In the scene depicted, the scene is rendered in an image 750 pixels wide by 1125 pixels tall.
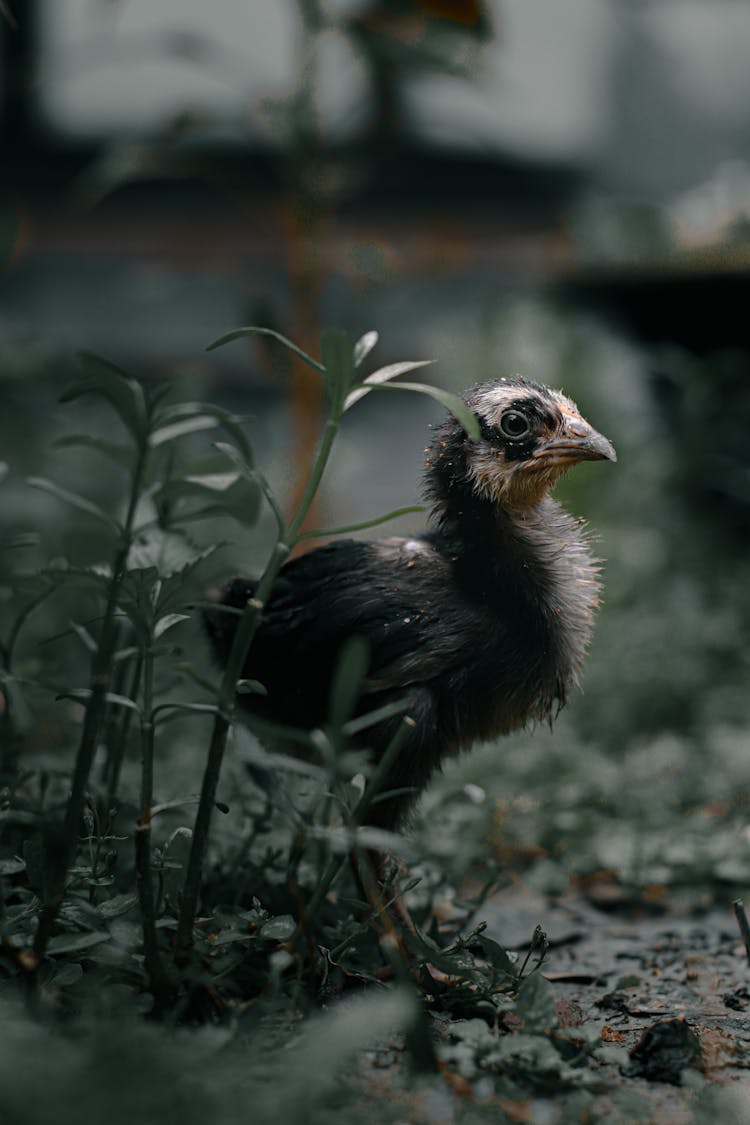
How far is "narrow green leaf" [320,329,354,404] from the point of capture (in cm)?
130

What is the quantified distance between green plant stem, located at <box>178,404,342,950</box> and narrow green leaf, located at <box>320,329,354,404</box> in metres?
0.02

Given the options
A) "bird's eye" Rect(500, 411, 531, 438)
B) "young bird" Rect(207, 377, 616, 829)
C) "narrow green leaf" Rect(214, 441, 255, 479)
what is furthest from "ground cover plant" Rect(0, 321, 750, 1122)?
"bird's eye" Rect(500, 411, 531, 438)

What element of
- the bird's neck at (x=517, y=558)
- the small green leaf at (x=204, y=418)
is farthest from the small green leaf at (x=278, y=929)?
the small green leaf at (x=204, y=418)

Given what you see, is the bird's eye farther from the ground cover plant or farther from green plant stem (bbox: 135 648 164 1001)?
green plant stem (bbox: 135 648 164 1001)

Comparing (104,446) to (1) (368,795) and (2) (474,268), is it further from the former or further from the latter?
(2) (474,268)

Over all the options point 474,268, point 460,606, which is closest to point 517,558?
point 460,606

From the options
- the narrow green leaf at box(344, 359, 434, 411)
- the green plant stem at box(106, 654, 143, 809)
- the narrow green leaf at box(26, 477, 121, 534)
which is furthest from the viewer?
the green plant stem at box(106, 654, 143, 809)

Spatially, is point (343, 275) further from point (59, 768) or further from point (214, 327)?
point (59, 768)

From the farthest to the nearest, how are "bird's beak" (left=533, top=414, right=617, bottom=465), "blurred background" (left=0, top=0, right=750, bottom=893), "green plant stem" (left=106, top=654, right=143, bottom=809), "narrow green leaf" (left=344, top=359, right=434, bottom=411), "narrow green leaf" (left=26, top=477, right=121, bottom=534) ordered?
"blurred background" (left=0, top=0, right=750, bottom=893) → "green plant stem" (left=106, top=654, right=143, bottom=809) → "bird's beak" (left=533, top=414, right=617, bottom=465) → "narrow green leaf" (left=344, top=359, right=434, bottom=411) → "narrow green leaf" (left=26, top=477, right=121, bottom=534)

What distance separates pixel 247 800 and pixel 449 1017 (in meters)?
0.56

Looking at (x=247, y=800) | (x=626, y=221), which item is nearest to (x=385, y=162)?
(x=626, y=221)

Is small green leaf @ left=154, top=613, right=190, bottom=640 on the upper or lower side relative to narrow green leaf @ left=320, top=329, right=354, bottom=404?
lower

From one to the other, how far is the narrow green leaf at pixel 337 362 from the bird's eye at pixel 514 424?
0.33 m

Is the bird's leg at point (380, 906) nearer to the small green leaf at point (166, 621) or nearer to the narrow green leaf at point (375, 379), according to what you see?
the small green leaf at point (166, 621)
